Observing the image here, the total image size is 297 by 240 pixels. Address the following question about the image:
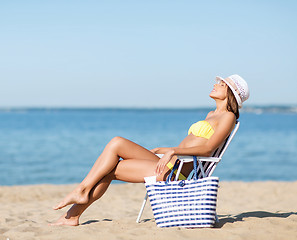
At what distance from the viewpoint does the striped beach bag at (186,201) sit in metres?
3.67

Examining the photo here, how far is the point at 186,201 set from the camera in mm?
3676

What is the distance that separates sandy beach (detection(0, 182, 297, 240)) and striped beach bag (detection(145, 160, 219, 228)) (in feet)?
0.34

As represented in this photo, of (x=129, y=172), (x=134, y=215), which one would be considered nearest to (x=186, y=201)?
(x=129, y=172)

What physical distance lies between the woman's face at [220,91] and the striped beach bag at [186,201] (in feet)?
2.73

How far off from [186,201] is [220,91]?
1105mm

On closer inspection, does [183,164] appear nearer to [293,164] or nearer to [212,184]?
[212,184]

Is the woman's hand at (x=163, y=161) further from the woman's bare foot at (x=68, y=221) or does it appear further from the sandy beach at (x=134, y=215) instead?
the woman's bare foot at (x=68, y=221)

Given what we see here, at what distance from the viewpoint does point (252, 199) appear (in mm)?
7031

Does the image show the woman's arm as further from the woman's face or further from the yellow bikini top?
the woman's face

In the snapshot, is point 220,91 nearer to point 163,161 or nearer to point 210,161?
point 210,161

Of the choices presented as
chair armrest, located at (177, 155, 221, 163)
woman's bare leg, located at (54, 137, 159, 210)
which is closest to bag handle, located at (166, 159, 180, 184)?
chair armrest, located at (177, 155, 221, 163)

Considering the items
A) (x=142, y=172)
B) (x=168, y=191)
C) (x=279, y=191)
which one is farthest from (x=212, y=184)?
(x=279, y=191)

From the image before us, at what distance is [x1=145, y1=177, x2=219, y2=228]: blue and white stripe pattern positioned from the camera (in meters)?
3.67

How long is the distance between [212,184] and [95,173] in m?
0.99
